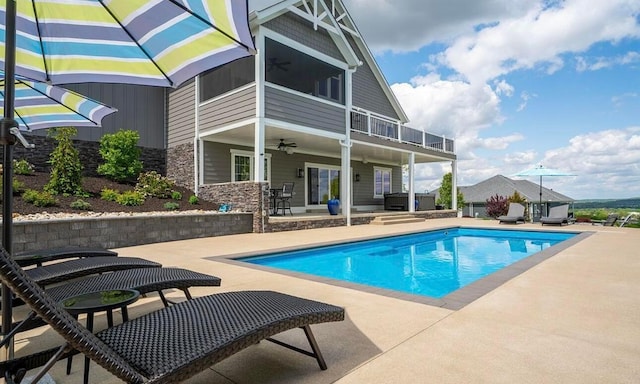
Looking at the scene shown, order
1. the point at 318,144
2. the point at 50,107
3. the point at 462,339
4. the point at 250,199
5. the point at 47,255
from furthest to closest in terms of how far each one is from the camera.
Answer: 1. the point at 318,144
2. the point at 250,199
3. the point at 50,107
4. the point at 47,255
5. the point at 462,339

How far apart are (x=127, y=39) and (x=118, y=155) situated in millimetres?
9043

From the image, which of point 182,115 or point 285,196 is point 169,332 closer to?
point 285,196

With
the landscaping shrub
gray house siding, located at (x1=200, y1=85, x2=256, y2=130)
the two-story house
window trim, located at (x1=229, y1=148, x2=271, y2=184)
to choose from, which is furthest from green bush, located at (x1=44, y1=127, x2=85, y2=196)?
the landscaping shrub

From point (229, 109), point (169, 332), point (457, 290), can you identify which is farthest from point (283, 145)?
point (169, 332)

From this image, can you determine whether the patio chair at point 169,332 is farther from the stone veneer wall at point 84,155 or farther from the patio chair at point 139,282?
the stone veneer wall at point 84,155

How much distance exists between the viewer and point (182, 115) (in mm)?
12383

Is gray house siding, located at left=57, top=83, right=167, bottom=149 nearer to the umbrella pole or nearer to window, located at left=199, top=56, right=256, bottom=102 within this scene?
window, located at left=199, top=56, right=256, bottom=102

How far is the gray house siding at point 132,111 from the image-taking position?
11.3m

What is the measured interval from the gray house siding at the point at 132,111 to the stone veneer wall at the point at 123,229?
5596mm

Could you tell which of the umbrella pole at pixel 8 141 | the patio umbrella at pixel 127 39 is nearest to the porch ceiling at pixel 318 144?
the patio umbrella at pixel 127 39

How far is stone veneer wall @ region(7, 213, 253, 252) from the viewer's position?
6070 mm

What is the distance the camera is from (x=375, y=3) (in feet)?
37.3

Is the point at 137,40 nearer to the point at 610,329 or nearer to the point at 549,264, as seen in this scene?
the point at 610,329

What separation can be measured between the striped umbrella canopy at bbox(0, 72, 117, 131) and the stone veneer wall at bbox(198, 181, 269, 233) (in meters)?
4.85
